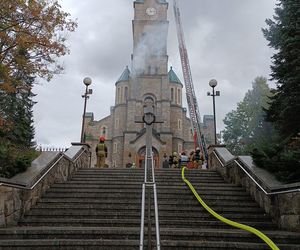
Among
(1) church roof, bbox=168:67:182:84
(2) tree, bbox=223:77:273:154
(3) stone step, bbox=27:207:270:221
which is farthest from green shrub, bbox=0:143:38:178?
(1) church roof, bbox=168:67:182:84

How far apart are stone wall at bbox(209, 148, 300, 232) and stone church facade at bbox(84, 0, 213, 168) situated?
26439mm

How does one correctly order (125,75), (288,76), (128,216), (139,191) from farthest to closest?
(125,75) → (288,76) → (139,191) → (128,216)

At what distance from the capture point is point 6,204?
6680mm

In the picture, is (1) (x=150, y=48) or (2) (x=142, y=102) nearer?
(2) (x=142, y=102)

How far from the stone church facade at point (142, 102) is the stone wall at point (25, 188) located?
85.1 ft

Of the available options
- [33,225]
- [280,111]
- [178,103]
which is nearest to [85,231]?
[33,225]

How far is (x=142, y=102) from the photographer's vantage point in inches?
1610

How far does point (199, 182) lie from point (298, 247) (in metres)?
4.62

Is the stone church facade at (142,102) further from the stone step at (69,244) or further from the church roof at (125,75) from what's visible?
the stone step at (69,244)

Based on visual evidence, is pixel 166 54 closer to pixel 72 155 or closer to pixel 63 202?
pixel 72 155

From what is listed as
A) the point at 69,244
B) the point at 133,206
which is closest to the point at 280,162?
the point at 133,206

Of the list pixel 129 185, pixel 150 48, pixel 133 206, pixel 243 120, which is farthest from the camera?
pixel 150 48

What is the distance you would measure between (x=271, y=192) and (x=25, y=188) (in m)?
5.50

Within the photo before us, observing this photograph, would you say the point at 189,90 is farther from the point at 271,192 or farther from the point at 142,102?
the point at 271,192
